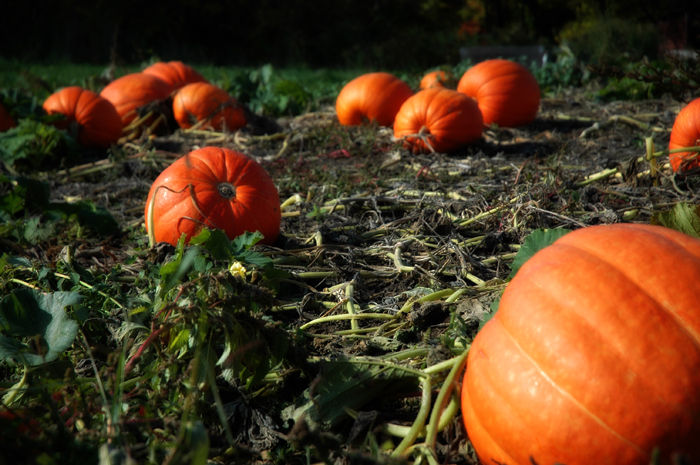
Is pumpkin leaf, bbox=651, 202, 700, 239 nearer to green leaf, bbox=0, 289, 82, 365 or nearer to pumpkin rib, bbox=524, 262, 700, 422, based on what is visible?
pumpkin rib, bbox=524, 262, 700, 422

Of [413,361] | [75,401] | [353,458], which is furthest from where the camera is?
[413,361]

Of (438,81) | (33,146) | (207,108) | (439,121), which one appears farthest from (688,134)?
(33,146)

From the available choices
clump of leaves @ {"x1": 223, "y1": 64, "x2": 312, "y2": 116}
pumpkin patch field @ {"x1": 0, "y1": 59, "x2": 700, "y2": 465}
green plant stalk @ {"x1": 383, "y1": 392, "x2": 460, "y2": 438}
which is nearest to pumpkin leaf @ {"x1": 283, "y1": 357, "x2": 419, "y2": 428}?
A: pumpkin patch field @ {"x1": 0, "y1": 59, "x2": 700, "y2": 465}

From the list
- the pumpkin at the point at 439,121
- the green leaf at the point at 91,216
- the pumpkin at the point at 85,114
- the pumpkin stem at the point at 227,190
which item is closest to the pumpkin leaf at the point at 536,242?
the pumpkin stem at the point at 227,190

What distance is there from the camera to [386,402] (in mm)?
1692

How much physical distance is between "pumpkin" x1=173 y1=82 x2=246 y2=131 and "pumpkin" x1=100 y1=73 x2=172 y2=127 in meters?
0.37

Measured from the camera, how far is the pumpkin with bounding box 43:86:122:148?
210 inches

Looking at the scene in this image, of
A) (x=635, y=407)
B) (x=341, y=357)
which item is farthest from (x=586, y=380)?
(x=341, y=357)

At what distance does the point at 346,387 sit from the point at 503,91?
4547 mm

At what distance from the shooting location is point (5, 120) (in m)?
5.25

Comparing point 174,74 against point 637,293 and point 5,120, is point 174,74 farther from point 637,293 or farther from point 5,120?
point 637,293

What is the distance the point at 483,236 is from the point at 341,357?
4.20 ft

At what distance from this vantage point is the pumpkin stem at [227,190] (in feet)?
8.94

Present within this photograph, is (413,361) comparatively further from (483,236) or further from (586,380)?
(483,236)
